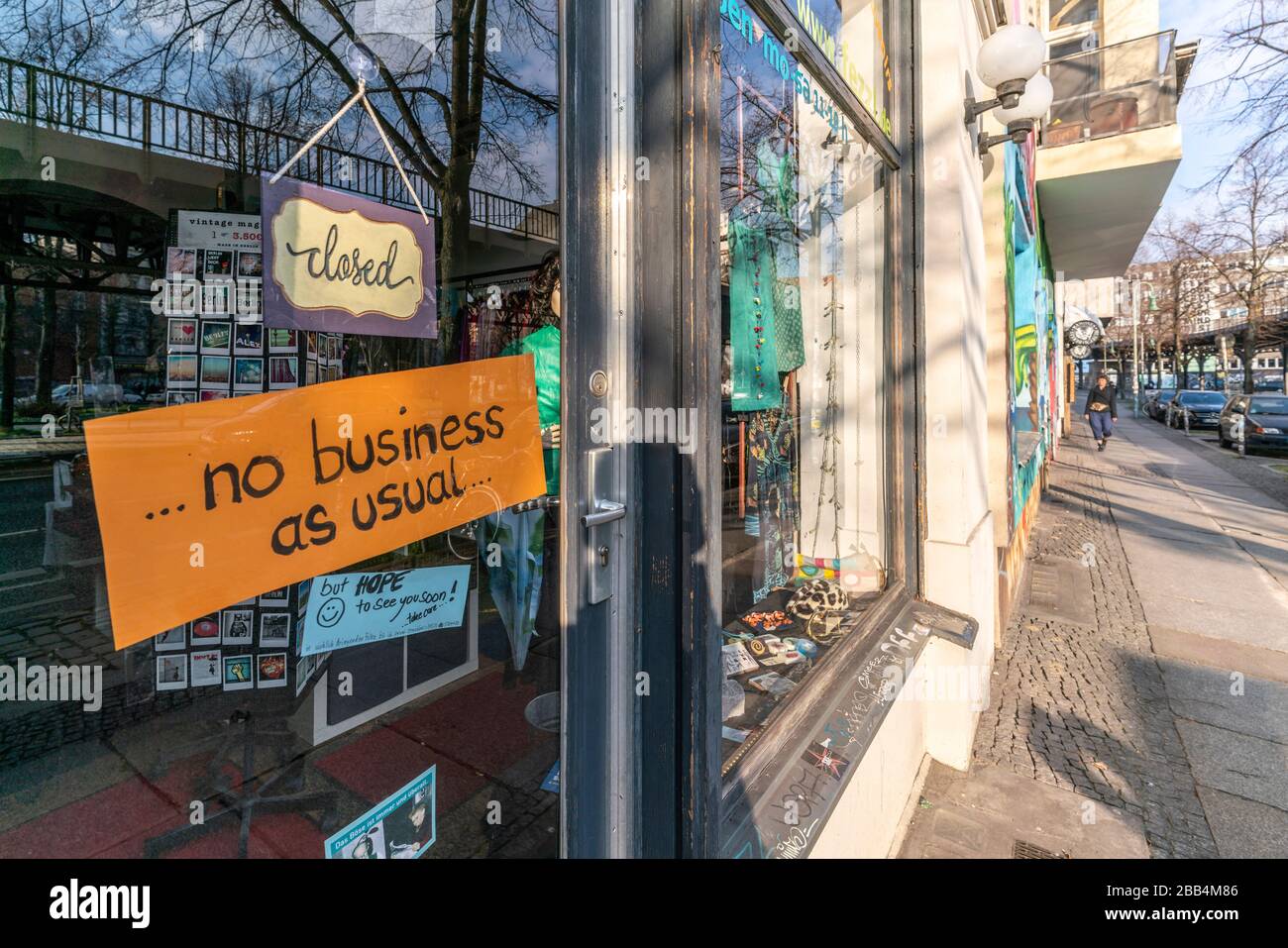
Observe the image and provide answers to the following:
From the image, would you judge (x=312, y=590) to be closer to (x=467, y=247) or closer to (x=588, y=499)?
(x=588, y=499)

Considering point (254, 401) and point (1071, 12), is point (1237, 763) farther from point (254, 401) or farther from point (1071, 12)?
point (1071, 12)

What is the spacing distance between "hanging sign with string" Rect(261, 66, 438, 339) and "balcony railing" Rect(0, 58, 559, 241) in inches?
0.8

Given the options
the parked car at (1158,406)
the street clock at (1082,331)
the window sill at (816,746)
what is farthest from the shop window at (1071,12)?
the parked car at (1158,406)

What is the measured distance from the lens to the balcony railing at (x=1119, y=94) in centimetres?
902

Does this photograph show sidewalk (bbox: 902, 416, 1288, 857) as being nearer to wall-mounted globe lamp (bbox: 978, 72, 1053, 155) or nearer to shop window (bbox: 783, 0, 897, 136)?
shop window (bbox: 783, 0, 897, 136)

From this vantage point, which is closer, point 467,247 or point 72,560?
point 72,560

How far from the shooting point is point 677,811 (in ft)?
5.02

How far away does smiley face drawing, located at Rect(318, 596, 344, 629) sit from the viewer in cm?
117

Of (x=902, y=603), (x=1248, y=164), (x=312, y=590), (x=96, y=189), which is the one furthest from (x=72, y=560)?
(x=1248, y=164)

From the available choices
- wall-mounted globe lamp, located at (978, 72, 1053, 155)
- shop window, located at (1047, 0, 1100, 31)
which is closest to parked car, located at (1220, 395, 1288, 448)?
shop window, located at (1047, 0, 1100, 31)

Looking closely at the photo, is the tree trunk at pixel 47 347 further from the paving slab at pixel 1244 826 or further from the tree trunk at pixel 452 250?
the paving slab at pixel 1244 826
